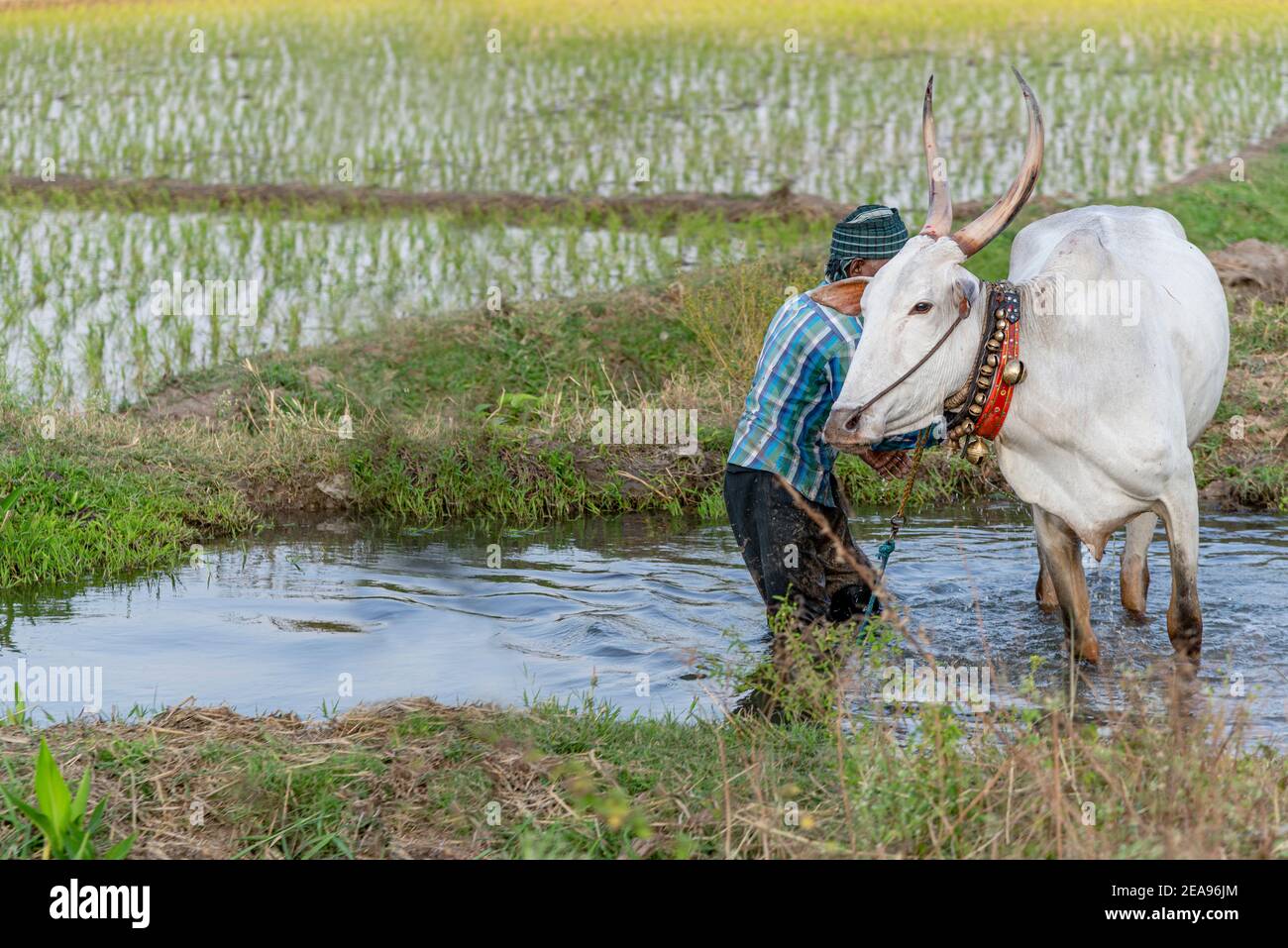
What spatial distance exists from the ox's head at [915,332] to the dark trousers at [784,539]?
0.67 metres

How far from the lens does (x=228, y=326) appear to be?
907 cm

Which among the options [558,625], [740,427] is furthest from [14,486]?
[740,427]

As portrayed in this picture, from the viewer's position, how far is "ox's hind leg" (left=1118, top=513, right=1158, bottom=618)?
5039 millimetres

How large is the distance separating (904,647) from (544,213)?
22.9 feet

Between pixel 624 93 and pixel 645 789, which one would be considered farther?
pixel 624 93

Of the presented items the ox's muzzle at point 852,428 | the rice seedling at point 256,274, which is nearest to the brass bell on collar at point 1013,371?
the ox's muzzle at point 852,428

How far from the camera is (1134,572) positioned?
5.12m

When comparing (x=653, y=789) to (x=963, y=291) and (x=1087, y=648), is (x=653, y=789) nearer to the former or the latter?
(x=963, y=291)

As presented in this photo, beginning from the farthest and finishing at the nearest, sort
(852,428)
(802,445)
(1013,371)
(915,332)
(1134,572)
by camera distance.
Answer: (1134,572) < (802,445) < (1013,371) < (915,332) < (852,428)

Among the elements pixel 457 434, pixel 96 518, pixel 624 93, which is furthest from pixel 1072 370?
pixel 624 93

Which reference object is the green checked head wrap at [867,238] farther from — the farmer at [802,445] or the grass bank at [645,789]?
the grass bank at [645,789]

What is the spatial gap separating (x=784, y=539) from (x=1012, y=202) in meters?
1.23
